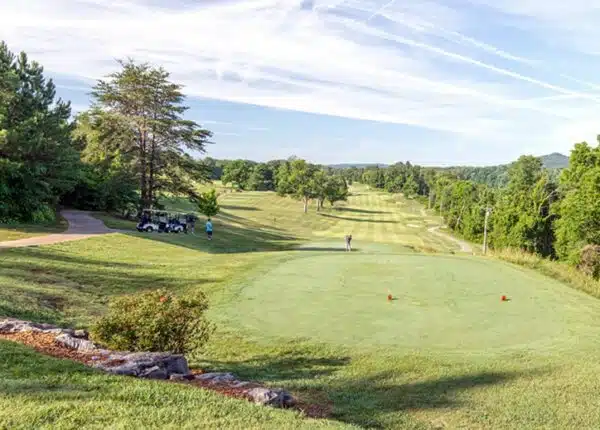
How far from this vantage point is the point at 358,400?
22.7 ft

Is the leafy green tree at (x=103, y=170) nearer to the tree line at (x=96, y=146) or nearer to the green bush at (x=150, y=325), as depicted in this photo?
the tree line at (x=96, y=146)

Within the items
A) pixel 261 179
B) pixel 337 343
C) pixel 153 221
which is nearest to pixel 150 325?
pixel 337 343

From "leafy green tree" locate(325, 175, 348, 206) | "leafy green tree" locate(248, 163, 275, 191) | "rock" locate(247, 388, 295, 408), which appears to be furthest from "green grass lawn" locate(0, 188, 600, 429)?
"leafy green tree" locate(248, 163, 275, 191)

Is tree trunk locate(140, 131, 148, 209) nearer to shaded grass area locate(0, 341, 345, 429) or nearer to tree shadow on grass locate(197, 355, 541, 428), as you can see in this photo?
tree shadow on grass locate(197, 355, 541, 428)

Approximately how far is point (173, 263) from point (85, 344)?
11.0 m

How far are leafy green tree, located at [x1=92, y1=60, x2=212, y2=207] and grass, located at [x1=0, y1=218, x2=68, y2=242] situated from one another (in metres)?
9.01

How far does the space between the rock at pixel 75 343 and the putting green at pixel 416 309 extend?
3487 mm

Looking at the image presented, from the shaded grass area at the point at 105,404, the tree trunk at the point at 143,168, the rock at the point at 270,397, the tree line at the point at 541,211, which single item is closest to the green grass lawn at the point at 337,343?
the shaded grass area at the point at 105,404

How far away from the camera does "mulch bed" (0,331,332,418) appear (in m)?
6.11

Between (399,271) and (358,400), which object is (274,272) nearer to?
(399,271)

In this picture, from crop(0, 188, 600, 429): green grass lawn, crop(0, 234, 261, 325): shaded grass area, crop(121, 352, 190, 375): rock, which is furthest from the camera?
crop(0, 234, 261, 325): shaded grass area

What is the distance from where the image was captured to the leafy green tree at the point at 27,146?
2441 centimetres

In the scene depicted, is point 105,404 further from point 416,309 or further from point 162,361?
point 416,309

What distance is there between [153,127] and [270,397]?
29.3 m
